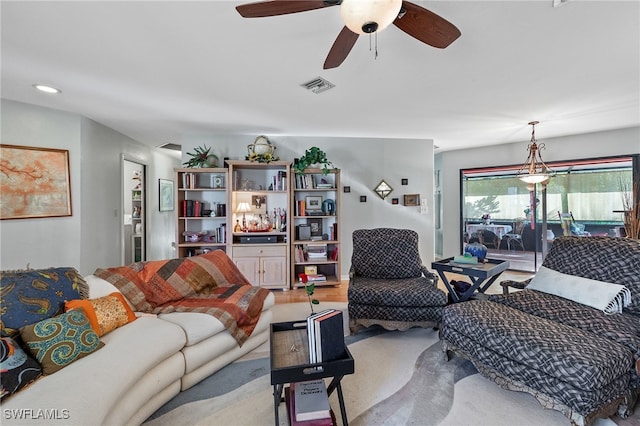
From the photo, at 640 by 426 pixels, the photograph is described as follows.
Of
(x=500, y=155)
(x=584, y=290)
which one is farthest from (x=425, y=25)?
(x=500, y=155)

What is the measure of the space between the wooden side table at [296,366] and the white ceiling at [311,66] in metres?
1.93

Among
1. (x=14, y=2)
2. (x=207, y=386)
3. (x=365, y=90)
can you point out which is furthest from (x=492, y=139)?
(x=14, y=2)

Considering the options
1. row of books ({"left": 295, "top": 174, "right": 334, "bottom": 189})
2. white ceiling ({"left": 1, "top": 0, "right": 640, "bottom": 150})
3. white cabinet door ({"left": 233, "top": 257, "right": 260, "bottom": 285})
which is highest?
white ceiling ({"left": 1, "top": 0, "right": 640, "bottom": 150})

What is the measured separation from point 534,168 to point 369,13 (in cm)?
435

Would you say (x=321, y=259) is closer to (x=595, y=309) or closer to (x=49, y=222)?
(x=595, y=309)

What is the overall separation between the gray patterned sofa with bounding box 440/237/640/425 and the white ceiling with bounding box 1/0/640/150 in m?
1.56

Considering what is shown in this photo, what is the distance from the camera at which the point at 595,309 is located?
2.03 metres

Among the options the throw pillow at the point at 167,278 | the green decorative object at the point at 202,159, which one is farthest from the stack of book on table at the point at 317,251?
the green decorative object at the point at 202,159

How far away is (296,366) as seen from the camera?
1377 mm

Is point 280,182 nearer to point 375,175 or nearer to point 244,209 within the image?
point 244,209

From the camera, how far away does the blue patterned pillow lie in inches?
58.4

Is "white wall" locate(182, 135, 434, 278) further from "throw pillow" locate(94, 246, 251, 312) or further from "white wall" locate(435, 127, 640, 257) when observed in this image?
"throw pillow" locate(94, 246, 251, 312)

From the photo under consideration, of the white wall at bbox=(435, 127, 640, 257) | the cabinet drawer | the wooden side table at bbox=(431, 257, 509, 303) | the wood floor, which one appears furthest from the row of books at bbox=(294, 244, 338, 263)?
the white wall at bbox=(435, 127, 640, 257)

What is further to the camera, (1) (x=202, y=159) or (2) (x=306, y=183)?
(2) (x=306, y=183)
